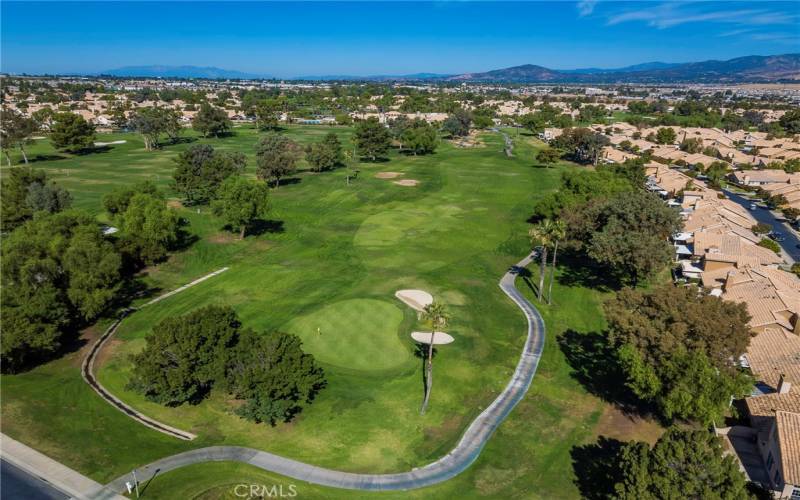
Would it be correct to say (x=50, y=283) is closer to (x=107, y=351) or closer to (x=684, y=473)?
(x=107, y=351)

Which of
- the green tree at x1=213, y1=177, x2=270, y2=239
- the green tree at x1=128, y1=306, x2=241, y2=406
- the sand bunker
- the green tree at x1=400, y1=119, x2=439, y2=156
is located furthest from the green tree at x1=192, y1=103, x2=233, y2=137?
the green tree at x1=128, y1=306, x2=241, y2=406

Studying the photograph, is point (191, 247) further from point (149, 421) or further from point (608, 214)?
point (608, 214)

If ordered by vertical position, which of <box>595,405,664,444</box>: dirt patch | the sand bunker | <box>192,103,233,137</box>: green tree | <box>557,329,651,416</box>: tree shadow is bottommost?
<box>557,329,651,416</box>: tree shadow

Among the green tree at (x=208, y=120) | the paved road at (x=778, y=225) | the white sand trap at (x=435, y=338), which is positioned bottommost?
the paved road at (x=778, y=225)

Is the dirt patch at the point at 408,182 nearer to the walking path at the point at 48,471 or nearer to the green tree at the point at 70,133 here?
the walking path at the point at 48,471

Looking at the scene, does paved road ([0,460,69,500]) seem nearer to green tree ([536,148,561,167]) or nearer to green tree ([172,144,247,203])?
green tree ([172,144,247,203])

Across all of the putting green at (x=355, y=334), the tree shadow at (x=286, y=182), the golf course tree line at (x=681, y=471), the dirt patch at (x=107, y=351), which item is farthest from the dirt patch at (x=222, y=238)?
the golf course tree line at (x=681, y=471)

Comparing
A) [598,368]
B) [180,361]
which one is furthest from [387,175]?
[180,361]
